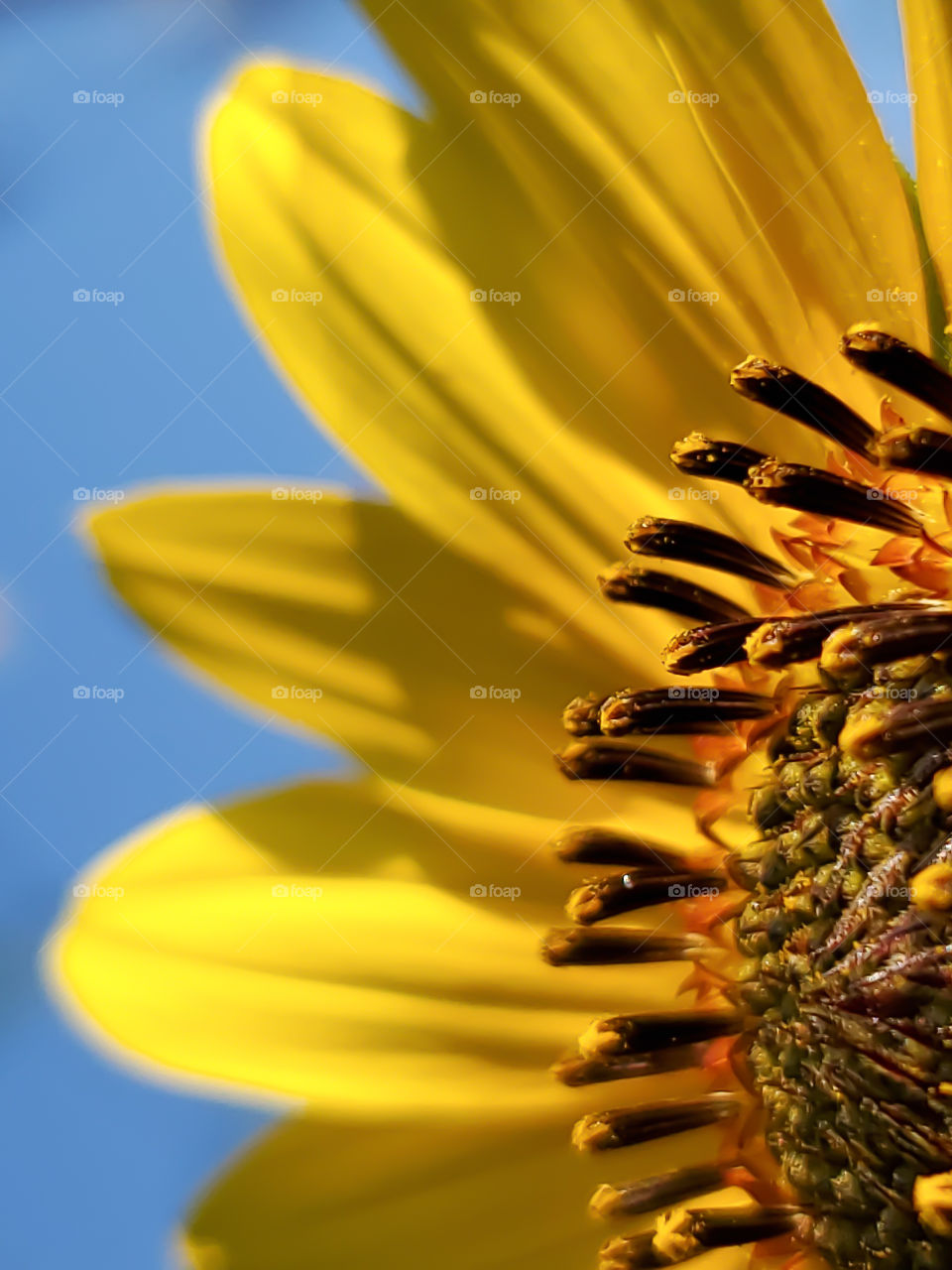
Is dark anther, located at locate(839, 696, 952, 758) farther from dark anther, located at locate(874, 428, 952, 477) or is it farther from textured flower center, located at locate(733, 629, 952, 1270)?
dark anther, located at locate(874, 428, 952, 477)

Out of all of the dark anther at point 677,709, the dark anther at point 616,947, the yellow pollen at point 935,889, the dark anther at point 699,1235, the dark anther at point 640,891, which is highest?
the dark anther at point 677,709

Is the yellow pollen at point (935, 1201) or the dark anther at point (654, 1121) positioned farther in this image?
the dark anther at point (654, 1121)

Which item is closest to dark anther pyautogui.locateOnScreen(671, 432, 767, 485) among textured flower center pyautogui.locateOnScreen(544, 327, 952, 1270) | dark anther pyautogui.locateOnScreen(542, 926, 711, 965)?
textured flower center pyautogui.locateOnScreen(544, 327, 952, 1270)

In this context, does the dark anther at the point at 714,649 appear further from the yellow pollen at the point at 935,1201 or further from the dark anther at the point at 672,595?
the yellow pollen at the point at 935,1201

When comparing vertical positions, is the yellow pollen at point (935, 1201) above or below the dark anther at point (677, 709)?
below

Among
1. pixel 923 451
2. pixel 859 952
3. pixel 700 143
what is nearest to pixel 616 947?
pixel 859 952

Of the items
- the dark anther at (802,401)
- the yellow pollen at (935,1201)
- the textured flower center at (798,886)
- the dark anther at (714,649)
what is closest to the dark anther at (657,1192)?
the textured flower center at (798,886)

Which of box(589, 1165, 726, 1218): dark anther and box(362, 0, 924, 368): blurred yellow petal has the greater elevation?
box(362, 0, 924, 368): blurred yellow petal
